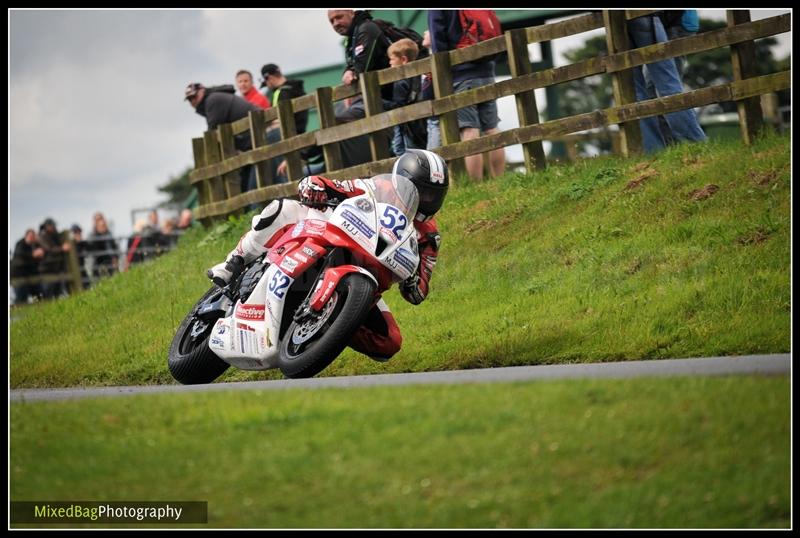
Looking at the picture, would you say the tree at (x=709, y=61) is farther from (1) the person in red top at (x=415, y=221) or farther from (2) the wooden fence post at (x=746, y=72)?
(1) the person in red top at (x=415, y=221)

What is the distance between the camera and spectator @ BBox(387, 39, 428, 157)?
16.4 meters

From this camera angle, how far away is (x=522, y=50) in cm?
1572

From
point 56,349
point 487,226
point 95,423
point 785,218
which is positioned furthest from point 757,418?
point 56,349

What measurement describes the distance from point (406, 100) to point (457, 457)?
34.8ft

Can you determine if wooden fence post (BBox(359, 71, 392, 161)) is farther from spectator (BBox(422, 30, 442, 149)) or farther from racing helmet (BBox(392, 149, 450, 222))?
racing helmet (BBox(392, 149, 450, 222))

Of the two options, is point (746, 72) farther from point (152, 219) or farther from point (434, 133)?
point (152, 219)

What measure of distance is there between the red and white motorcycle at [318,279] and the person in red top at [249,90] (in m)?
9.46

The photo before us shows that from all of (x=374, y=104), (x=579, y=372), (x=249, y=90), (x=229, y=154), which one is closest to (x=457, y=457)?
(x=579, y=372)

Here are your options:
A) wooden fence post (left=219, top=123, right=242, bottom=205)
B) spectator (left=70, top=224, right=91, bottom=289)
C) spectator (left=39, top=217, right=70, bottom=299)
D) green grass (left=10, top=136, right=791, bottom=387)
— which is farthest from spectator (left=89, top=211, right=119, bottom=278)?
green grass (left=10, top=136, right=791, bottom=387)

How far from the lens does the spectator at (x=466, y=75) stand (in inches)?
631

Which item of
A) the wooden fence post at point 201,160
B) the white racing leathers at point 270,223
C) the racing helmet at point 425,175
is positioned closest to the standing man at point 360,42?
the wooden fence post at point 201,160

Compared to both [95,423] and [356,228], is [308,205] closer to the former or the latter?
[356,228]

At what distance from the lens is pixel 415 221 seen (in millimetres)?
10641

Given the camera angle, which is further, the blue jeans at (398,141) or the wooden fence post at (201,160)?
the wooden fence post at (201,160)
